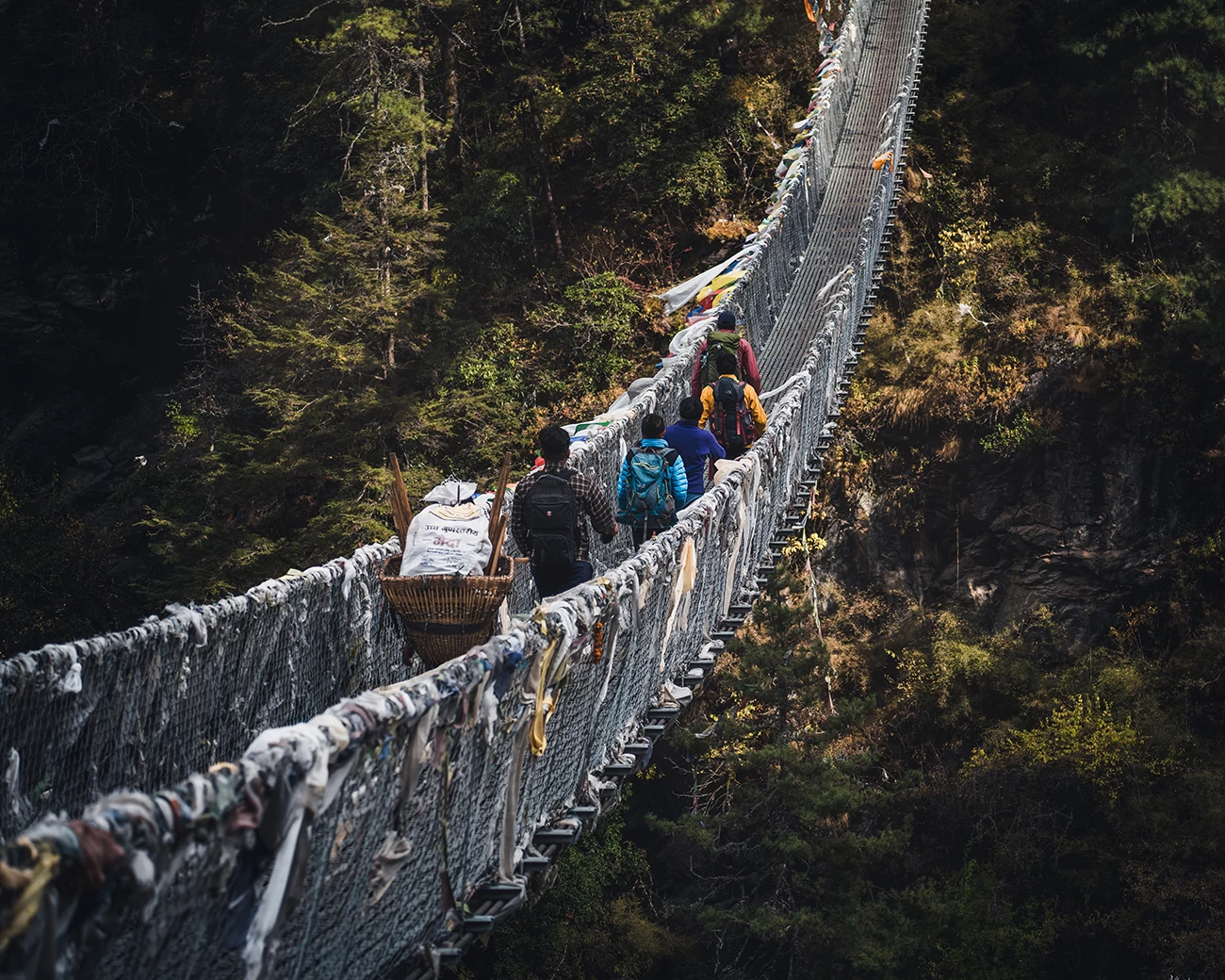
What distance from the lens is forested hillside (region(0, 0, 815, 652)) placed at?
492 inches

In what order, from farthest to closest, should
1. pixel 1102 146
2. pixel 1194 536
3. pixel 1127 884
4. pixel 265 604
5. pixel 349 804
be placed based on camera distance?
pixel 1102 146
pixel 1194 536
pixel 1127 884
pixel 265 604
pixel 349 804

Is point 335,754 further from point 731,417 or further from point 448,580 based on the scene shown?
point 731,417

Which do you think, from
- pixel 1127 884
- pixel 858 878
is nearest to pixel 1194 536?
pixel 1127 884

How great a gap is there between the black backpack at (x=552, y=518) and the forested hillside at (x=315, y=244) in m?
7.19

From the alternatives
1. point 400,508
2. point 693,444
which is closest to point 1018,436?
point 693,444

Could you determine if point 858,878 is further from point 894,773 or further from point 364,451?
point 364,451

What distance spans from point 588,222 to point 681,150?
4.60 ft

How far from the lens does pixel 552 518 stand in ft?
14.3

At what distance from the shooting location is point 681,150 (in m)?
14.4

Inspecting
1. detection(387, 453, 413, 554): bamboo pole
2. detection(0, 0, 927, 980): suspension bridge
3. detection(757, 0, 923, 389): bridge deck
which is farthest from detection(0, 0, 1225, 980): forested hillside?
detection(387, 453, 413, 554): bamboo pole

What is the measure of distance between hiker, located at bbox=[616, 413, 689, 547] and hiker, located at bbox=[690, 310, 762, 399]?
42.4 inches

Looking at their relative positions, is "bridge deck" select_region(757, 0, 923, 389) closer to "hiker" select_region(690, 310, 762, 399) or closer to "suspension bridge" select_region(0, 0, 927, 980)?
"hiker" select_region(690, 310, 762, 399)

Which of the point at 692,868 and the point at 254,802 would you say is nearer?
the point at 254,802

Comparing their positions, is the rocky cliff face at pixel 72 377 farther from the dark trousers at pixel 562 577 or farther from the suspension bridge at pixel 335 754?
the dark trousers at pixel 562 577
